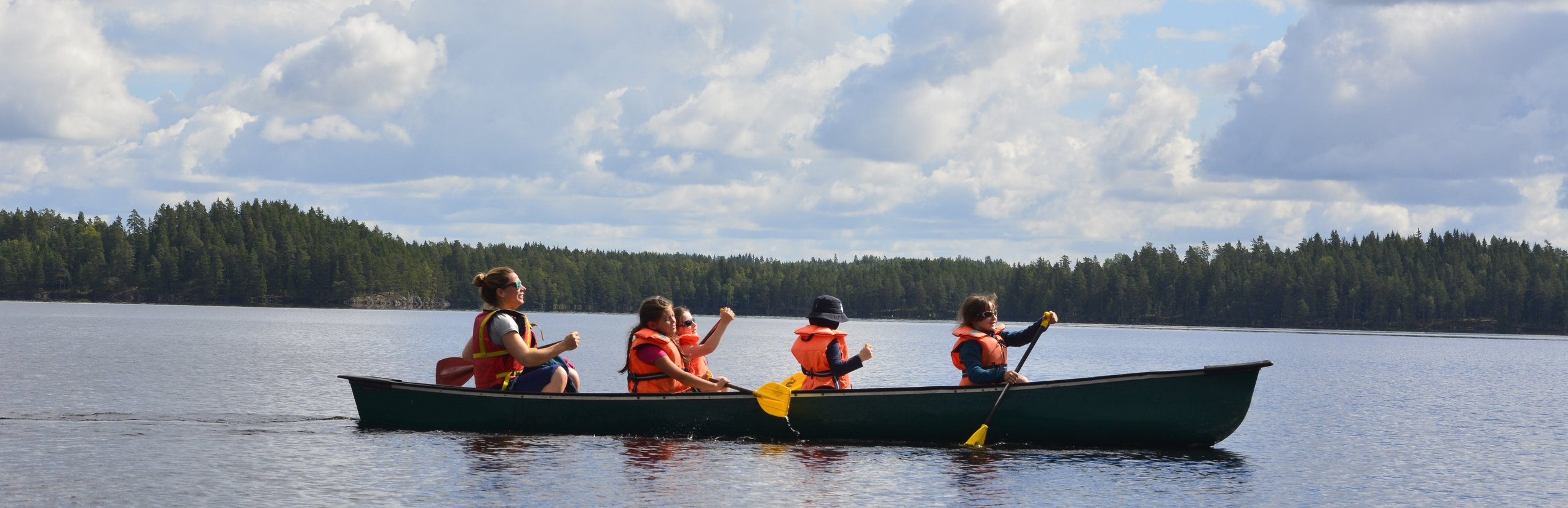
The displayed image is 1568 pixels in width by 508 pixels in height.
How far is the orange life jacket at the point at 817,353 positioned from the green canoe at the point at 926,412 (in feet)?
0.99

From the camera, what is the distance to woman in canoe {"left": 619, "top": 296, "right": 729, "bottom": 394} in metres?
16.9

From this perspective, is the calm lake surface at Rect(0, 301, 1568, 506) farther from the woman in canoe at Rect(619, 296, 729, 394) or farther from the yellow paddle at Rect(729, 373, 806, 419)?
the woman in canoe at Rect(619, 296, 729, 394)

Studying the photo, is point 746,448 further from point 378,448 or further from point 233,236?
point 233,236

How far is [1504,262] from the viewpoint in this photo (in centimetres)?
15738

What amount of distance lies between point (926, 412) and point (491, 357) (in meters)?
5.45

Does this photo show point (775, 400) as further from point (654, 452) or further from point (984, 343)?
point (984, 343)

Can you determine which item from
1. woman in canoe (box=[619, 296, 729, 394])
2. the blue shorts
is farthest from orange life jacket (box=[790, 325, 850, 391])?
the blue shorts

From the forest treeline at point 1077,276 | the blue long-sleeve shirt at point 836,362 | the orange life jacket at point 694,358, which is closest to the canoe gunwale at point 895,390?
the blue long-sleeve shirt at point 836,362

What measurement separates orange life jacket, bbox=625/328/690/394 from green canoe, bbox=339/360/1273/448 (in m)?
0.26

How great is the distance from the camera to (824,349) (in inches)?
679

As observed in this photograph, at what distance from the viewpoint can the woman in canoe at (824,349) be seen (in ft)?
55.3

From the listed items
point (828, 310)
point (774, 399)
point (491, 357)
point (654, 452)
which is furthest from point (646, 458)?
point (828, 310)

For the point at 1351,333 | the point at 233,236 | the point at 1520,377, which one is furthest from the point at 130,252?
the point at 1520,377

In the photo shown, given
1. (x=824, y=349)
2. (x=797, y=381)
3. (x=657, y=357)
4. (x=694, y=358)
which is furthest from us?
(x=694, y=358)
